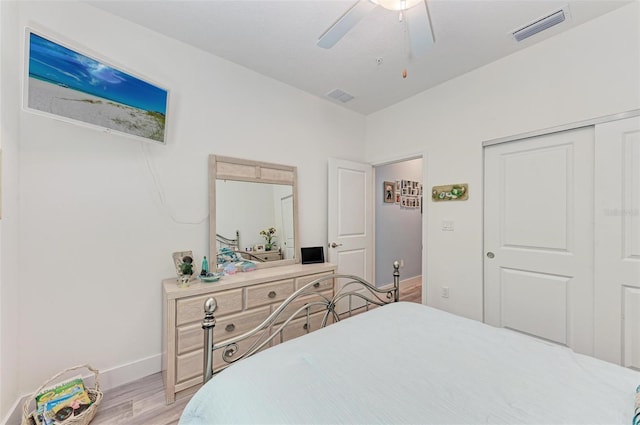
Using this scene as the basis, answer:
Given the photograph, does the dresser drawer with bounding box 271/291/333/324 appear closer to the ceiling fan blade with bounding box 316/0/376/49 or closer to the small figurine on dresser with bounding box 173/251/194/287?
the small figurine on dresser with bounding box 173/251/194/287

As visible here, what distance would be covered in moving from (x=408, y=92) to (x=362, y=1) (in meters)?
2.11

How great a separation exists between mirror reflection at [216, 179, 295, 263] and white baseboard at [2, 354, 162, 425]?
3.48ft

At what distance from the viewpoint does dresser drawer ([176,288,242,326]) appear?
1862 millimetres

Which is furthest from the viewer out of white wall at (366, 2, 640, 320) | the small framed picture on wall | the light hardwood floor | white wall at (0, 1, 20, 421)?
the small framed picture on wall

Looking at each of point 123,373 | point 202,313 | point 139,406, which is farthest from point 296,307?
point 123,373

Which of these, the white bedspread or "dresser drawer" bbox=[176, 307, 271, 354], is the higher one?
the white bedspread

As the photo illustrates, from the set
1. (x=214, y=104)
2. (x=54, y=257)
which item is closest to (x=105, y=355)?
(x=54, y=257)

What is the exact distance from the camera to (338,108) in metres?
3.54

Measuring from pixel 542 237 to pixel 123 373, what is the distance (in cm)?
366

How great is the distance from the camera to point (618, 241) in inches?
75.4

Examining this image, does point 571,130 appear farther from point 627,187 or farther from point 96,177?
point 96,177

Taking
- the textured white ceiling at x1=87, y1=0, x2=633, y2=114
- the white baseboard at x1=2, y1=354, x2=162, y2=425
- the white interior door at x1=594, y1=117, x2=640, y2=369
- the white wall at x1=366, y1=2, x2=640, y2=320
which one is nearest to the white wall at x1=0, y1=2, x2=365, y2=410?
the white baseboard at x1=2, y1=354, x2=162, y2=425

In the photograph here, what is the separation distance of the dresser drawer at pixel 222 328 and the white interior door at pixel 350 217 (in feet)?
4.24

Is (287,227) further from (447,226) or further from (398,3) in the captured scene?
(398,3)
